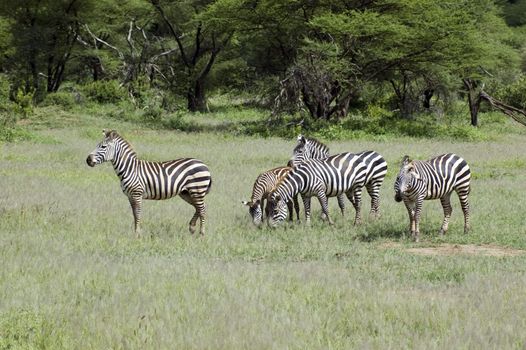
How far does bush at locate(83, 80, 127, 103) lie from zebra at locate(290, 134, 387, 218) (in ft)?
100

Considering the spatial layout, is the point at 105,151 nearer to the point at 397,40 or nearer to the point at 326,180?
the point at 326,180

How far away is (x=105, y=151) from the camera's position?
12.0 meters

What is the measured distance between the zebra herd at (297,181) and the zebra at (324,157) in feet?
0.08

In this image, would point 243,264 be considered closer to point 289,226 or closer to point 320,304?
point 320,304

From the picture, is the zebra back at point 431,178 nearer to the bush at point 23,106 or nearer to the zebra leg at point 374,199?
the zebra leg at point 374,199

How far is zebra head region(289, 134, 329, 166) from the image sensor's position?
50.6ft

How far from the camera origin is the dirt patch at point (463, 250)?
1118cm

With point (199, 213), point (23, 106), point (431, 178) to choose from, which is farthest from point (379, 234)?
point (23, 106)

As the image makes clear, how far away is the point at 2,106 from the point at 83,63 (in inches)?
769

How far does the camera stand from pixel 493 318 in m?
6.88

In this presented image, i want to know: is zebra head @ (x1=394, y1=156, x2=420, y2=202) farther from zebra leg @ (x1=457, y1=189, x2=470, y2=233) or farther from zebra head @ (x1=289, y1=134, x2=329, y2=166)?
zebra head @ (x1=289, y1=134, x2=329, y2=166)

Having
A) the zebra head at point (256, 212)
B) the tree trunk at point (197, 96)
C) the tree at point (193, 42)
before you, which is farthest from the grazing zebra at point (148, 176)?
the tree trunk at point (197, 96)

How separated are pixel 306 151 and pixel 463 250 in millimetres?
5215

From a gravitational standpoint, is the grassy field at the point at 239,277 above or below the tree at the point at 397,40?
below
